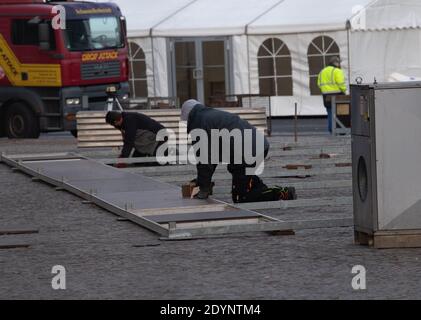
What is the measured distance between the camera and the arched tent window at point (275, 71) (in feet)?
120

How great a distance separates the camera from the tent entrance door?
37.4 meters

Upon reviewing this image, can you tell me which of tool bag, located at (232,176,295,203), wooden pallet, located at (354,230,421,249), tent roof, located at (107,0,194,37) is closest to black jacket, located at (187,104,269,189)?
tool bag, located at (232,176,295,203)

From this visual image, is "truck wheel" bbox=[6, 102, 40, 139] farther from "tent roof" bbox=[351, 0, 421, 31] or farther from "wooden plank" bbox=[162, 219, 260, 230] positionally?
"wooden plank" bbox=[162, 219, 260, 230]

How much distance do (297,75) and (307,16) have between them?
6.22ft

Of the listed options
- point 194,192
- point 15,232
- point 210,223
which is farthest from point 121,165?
point 210,223

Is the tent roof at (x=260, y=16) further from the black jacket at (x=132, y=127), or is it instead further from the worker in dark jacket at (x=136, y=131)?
the black jacket at (x=132, y=127)

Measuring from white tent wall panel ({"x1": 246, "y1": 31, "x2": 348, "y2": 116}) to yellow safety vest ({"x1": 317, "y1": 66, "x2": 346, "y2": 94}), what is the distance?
145 inches

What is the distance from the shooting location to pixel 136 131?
843 inches

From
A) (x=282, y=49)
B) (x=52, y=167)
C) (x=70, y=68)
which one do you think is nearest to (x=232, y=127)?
(x=52, y=167)

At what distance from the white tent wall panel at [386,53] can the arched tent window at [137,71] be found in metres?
6.41

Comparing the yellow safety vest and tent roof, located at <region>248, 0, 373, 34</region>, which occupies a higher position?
tent roof, located at <region>248, 0, 373, 34</region>
